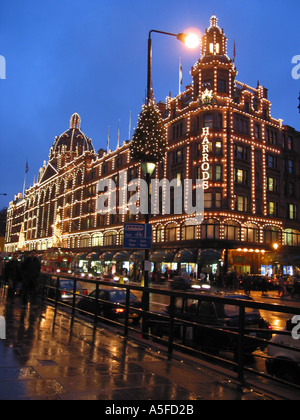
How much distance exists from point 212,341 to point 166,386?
341 centimetres

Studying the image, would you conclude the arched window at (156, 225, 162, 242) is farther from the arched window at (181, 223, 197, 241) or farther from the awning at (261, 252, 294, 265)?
the awning at (261, 252, 294, 265)

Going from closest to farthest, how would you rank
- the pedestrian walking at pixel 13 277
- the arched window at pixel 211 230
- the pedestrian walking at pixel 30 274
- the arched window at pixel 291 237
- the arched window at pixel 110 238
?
the pedestrian walking at pixel 30 274, the pedestrian walking at pixel 13 277, the arched window at pixel 211 230, the arched window at pixel 291 237, the arched window at pixel 110 238

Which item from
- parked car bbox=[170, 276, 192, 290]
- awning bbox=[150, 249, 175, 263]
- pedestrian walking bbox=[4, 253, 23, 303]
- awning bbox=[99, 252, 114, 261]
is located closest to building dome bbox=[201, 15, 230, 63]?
awning bbox=[150, 249, 175, 263]

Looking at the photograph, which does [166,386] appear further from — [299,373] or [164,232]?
[164,232]

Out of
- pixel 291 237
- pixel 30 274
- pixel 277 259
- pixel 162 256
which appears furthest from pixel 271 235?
pixel 30 274

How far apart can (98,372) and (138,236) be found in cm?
613

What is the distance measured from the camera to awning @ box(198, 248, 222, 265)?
140 ft

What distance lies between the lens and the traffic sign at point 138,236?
11.8m

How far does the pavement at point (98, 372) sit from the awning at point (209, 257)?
1335 inches

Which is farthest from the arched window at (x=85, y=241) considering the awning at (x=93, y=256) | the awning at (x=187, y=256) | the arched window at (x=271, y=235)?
the arched window at (x=271, y=235)

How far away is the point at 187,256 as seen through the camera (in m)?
44.2

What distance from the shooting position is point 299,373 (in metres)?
6.52

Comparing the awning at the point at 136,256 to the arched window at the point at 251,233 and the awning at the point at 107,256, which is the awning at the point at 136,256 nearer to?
the awning at the point at 107,256
